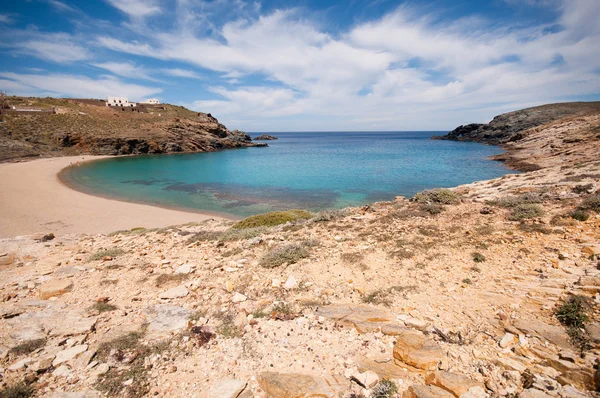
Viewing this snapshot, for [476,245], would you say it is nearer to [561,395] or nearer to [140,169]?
[561,395]

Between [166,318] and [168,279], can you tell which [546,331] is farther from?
[168,279]

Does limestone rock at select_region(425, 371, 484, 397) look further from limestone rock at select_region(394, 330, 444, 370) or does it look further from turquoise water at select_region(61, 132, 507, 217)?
turquoise water at select_region(61, 132, 507, 217)

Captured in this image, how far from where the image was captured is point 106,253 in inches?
391

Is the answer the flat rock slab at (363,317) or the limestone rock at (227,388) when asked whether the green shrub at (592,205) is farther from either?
the limestone rock at (227,388)

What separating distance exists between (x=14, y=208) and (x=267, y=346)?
32.0 meters

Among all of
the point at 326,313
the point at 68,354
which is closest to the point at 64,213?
the point at 68,354

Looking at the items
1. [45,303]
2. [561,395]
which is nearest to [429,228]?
Answer: [561,395]

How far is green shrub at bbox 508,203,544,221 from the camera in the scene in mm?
9508

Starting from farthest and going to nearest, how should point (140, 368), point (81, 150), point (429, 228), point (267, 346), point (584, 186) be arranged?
1. point (81, 150)
2. point (584, 186)
3. point (429, 228)
4. point (267, 346)
5. point (140, 368)

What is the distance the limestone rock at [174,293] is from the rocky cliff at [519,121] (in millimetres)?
102443

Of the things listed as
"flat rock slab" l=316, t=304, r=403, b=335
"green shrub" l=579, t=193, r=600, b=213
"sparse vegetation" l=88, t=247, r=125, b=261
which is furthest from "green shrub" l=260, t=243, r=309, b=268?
"green shrub" l=579, t=193, r=600, b=213

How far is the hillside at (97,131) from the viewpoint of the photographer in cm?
5862

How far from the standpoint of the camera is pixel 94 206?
26016 mm

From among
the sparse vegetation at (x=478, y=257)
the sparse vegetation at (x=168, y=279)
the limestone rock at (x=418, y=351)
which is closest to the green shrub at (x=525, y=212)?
the sparse vegetation at (x=478, y=257)
